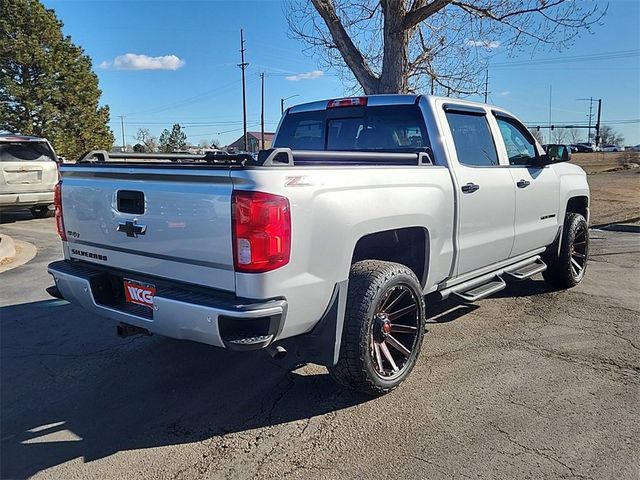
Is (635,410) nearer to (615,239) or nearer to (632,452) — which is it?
(632,452)

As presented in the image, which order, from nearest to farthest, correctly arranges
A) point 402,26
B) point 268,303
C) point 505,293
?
point 268,303
point 505,293
point 402,26

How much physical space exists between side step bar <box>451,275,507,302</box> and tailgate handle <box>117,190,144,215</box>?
8.33ft

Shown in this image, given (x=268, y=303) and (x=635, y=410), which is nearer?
(x=268, y=303)

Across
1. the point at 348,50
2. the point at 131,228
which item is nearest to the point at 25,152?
the point at 348,50

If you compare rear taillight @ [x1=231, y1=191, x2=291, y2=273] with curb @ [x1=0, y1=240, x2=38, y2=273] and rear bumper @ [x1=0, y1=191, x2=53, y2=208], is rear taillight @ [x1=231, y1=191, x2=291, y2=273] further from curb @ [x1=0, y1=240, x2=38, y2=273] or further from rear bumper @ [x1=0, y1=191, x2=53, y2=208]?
rear bumper @ [x1=0, y1=191, x2=53, y2=208]

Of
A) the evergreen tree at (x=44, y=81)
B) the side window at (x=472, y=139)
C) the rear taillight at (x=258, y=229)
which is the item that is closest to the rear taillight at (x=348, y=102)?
the side window at (x=472, y=139)

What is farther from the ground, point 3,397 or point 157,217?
point 157,217

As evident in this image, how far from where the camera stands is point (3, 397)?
360 centimetres

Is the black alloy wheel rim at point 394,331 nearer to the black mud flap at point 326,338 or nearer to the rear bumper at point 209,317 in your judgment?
the black mud flap at point 326,338

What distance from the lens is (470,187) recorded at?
4.20 m

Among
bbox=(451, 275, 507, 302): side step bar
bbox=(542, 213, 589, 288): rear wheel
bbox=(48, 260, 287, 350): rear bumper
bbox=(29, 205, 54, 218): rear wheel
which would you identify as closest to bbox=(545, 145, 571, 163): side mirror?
bbox=(542, 213, 589, 288): rear wheel

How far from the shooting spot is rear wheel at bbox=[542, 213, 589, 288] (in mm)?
6035

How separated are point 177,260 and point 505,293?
4.38 meters

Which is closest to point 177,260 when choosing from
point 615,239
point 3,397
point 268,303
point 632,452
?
point 268,303
